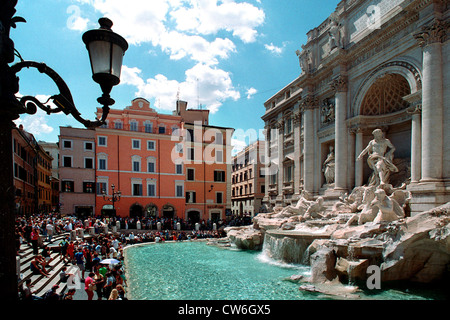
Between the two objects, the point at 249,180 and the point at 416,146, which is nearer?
the point at 416,146

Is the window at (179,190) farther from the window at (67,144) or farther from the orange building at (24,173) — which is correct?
the orange building at (24,173)

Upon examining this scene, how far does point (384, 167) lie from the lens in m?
16.3

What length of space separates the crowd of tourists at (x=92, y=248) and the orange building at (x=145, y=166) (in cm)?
532

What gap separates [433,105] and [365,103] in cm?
586

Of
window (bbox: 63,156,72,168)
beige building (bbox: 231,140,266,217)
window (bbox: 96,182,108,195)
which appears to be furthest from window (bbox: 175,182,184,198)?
beige building (bbox: 231,140,266,217)

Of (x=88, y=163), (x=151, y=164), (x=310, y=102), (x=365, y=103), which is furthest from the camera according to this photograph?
(x=151, y=164)

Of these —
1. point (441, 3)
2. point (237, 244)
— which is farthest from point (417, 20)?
point (237, 244)

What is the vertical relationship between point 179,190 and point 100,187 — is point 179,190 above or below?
below

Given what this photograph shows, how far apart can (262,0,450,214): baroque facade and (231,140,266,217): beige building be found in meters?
13.4

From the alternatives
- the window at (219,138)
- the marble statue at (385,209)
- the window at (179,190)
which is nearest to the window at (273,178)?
the window at (219,138)

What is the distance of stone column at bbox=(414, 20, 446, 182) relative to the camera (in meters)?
13.6

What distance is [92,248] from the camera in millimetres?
14750

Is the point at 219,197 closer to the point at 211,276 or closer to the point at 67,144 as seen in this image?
the point at 67,144

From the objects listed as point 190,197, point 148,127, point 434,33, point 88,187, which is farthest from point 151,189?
point 434,33
